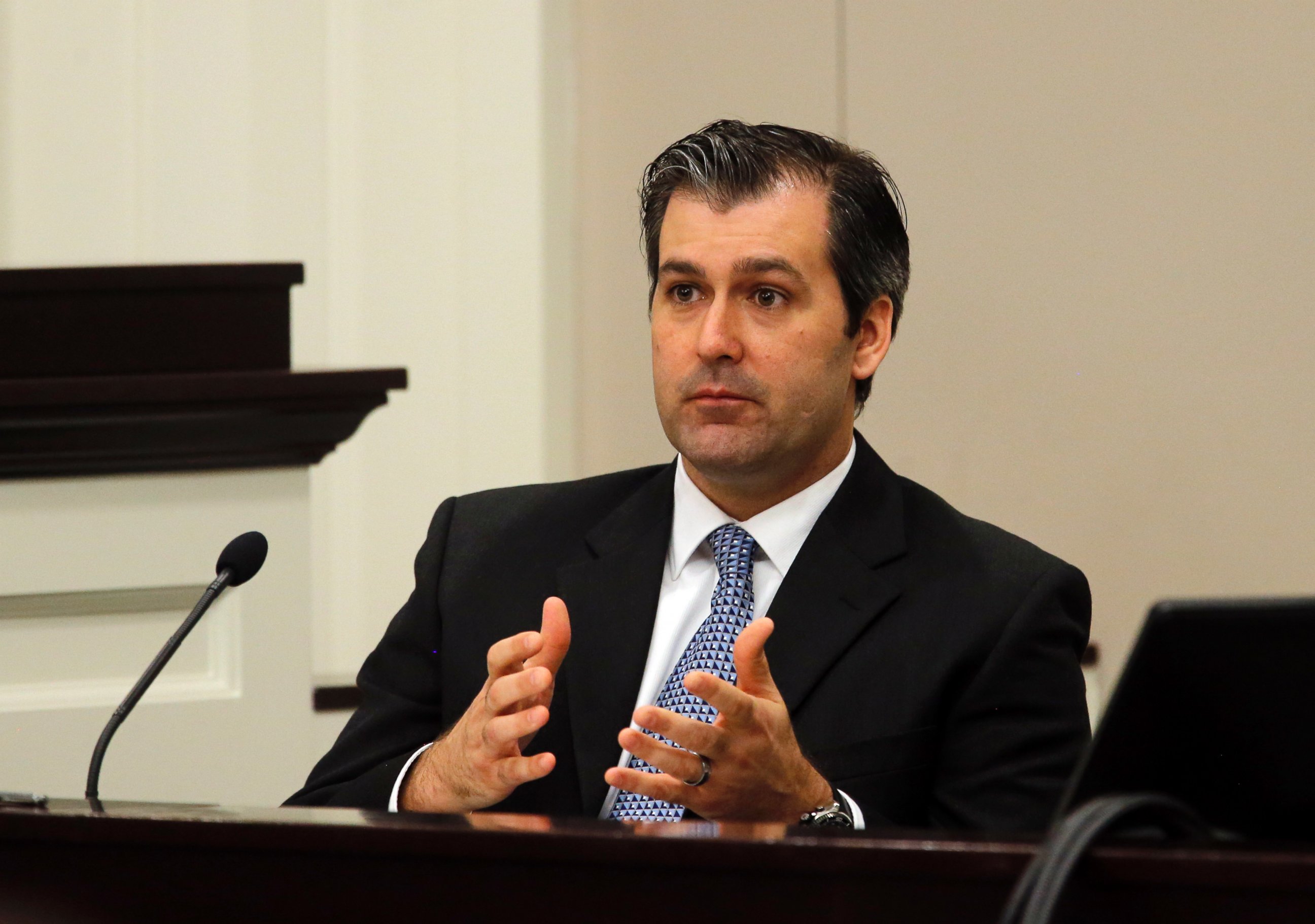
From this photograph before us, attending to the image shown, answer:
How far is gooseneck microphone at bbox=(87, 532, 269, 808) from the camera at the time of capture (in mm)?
1281

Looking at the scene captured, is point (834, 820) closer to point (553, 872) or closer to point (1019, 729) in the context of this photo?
point (1019, 729)

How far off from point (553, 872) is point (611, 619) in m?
0.91

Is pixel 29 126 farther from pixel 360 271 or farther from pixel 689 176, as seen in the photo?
pixel 689 176

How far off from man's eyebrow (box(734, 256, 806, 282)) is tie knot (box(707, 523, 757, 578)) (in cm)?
28

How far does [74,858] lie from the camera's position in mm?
938

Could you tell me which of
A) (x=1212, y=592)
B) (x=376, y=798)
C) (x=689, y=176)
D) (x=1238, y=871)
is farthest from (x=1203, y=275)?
(x=1238, y=871)

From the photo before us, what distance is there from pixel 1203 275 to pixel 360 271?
1624 mm

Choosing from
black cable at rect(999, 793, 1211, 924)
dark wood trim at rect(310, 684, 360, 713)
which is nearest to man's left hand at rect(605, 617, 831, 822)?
black cable at rect(999, 793, 1211, 924)

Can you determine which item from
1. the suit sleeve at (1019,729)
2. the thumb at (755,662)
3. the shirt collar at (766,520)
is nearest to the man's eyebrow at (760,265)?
the shirt collar at (766,520)

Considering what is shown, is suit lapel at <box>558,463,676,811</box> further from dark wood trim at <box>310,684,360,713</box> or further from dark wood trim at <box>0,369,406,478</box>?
dark wood trim at <box>310,684,360,713</box>

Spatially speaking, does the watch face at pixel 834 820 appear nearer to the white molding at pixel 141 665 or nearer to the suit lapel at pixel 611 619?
the suit lapel at pixel 611 619

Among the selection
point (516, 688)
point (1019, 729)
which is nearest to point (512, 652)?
point (516, 688)

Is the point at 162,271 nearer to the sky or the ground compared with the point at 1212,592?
nearer to the sky

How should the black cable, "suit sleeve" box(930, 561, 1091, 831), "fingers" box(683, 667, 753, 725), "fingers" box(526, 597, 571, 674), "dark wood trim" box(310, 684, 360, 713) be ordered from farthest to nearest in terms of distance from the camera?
"dark wood trim" box(310, 684, 360, 713)
"suit sleeve" box(930, 561, 1091, 831)
"fingers" box(526, 597, 571, 674)
"fingers" box(683, 667, 753, 725)
the black cable
